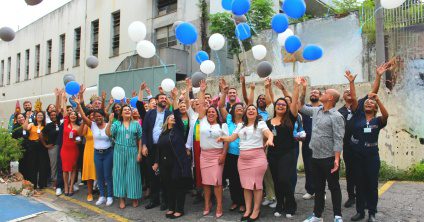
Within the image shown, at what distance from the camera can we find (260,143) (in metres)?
5.10

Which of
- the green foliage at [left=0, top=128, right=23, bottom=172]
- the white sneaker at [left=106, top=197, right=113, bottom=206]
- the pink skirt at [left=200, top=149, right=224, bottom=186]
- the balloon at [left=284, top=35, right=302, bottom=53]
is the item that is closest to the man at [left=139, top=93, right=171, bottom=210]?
the white sneaker at [left=106, top=197, right=113, bottom=206]

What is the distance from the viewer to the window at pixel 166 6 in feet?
59.4

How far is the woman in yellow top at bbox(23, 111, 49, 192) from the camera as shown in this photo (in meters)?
7.70

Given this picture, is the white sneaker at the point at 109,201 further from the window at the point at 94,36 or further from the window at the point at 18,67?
the window at the point at 18,67

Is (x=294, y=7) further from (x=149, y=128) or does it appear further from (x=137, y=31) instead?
(x=149, y=128)

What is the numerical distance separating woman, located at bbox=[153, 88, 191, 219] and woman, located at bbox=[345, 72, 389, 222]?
2371 mm

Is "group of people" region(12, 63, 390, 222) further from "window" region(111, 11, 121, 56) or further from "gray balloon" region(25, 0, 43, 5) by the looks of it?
"window" region(111, 11, 121, 56)

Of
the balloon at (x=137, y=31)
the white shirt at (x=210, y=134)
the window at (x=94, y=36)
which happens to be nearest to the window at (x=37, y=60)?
the window at (x=94, y=36)

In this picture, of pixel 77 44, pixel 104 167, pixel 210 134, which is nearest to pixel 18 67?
pixel 77 44

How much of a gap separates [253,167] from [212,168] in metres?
0.65

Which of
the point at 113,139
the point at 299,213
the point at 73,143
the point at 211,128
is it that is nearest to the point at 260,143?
the point at 211,128

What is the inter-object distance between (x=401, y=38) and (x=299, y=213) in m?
5.49

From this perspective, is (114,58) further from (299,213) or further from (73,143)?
(299,213)

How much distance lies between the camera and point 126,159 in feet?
20.4
